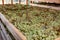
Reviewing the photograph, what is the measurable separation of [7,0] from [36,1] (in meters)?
1.73

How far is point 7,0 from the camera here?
692 centimetres

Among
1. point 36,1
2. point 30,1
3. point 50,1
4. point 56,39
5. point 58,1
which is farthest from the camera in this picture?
point 30,1

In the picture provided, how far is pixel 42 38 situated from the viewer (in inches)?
50.2

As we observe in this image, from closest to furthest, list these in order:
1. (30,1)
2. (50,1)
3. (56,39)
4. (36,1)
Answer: (56,39), (50,1), (36,1), (30,1)

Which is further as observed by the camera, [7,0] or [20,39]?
[7,0]

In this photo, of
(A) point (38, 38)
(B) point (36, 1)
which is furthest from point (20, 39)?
(B) point (36, 1)

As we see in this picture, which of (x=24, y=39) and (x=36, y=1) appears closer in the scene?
(x=24, y=39)

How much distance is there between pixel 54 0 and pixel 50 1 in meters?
0.27

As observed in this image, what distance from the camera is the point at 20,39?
1253 mm

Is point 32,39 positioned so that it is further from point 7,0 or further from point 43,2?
point 7,0

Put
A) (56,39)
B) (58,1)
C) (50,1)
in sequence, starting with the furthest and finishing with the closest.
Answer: (50,1), (58,1), (56,39)

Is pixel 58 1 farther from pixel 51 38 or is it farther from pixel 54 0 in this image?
pixel 51 38

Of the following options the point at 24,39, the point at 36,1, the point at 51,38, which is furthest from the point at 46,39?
the point at 36,1

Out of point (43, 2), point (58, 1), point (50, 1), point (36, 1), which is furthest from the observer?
point (36, 1)
